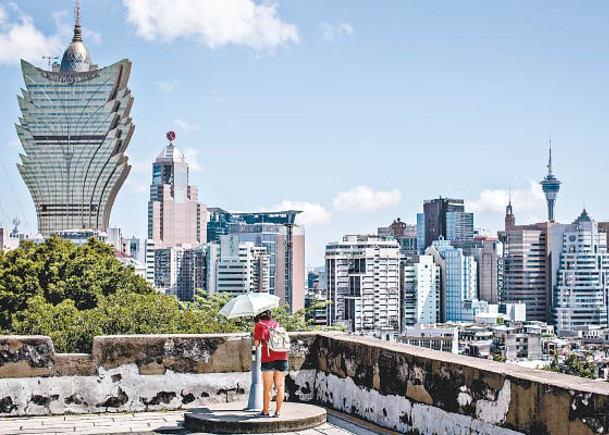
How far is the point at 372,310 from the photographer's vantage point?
620ft

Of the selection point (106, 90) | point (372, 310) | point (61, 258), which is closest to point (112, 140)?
point (106, 90)

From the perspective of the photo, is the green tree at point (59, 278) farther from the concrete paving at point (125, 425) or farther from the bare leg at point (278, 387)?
the bare leg at point (278, 387)

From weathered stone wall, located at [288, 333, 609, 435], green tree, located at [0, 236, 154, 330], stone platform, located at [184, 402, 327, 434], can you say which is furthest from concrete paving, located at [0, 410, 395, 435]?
green tree, located at [0, 236, 154, 330]

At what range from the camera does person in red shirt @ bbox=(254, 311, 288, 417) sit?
24.8 feet

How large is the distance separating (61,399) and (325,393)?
2350 millimetres

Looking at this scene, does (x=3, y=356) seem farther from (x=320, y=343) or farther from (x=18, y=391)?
(x=320, y=343)

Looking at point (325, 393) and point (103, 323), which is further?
point (103, 323)

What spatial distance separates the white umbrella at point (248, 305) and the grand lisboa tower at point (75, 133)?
18109cm

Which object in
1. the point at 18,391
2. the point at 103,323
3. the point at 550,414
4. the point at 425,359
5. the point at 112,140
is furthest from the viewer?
the point at 112,140

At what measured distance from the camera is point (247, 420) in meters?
7.35

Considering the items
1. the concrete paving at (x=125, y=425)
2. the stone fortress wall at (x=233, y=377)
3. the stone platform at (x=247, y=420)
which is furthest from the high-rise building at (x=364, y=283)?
the stone platform at (x=247, y=420)

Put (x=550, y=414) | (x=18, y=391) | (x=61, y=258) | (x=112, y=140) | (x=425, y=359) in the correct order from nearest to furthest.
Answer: (x=550, y=414) → (x=425, y=359) → (x=18, y=391) → (x=61, y=258) → (x=112, y=140)

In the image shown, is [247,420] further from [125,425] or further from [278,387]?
[125,425]

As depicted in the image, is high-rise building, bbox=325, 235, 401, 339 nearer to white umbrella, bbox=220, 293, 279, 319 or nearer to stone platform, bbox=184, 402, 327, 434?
white umbrella, bbox=220, 293, 279, 319
